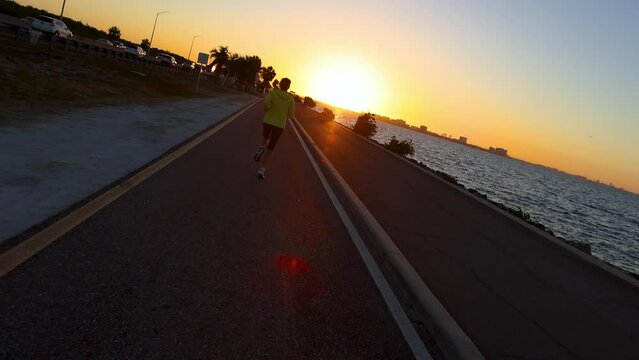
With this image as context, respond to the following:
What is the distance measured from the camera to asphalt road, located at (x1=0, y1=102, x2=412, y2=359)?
345 centimetres

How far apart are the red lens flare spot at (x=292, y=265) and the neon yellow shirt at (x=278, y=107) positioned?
5326mm

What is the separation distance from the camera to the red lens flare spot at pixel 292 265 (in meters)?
5.48

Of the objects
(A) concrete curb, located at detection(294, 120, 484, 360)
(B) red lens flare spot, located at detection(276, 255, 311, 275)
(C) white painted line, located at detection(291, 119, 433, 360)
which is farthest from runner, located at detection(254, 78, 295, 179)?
(B) red lens flare spot, located at detection(276, 255, 311, 275)

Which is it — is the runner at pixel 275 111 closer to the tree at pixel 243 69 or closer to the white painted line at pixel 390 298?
the white painted line at pixel 390 298

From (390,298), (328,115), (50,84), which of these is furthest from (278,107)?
(328,115)

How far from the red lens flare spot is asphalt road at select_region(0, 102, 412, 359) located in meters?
0.02

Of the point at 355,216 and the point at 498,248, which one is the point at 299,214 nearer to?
the point at 355,216

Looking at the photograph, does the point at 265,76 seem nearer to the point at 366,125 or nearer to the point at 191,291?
the point at 366,125

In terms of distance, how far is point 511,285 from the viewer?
666 cm

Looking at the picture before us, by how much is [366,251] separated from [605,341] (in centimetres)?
294

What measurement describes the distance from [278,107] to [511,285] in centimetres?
606

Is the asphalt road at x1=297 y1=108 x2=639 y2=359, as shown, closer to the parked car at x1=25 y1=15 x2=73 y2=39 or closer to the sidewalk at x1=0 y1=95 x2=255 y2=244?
the sidewalk at x1=0 y1=95 x2=255 y2=244

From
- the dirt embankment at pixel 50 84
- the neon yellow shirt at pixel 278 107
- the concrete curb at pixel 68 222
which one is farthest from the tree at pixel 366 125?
the concrete curb at pixel 68 222

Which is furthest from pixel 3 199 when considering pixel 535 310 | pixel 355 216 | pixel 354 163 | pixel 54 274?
pixel 354 163
